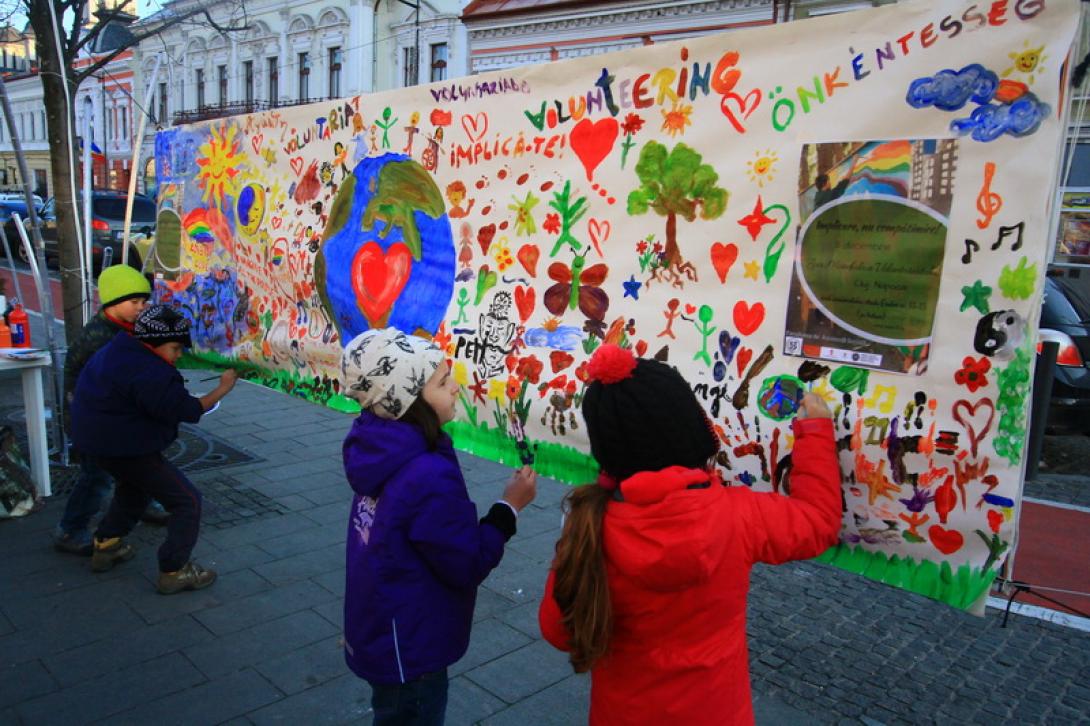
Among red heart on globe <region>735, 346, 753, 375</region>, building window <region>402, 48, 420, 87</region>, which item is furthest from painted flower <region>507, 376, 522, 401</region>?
building window <region>402, 48, 420, 87</region>

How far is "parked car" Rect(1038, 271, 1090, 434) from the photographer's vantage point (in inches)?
295

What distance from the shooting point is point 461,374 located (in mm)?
3148

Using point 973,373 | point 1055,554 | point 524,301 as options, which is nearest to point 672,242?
point 524,301

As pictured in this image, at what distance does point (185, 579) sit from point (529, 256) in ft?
9.20

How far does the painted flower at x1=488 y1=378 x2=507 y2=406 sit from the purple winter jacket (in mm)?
710

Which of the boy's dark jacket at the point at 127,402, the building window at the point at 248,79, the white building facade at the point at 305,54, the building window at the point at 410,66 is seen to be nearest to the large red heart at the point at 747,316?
the boy's dark jacket at the point at 127,402

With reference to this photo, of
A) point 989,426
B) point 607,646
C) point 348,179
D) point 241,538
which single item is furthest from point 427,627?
point 241,538

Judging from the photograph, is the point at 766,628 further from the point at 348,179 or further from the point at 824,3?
the point at 824,3

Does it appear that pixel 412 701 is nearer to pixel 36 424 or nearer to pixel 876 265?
pixel 876 265

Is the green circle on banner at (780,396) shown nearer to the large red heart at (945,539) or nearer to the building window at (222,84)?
the large red heart at (945,539)

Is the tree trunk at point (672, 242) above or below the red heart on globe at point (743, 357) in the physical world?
above

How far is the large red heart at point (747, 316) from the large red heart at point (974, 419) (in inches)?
21.5

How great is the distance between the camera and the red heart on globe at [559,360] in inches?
109

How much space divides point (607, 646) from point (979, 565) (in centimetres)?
93
